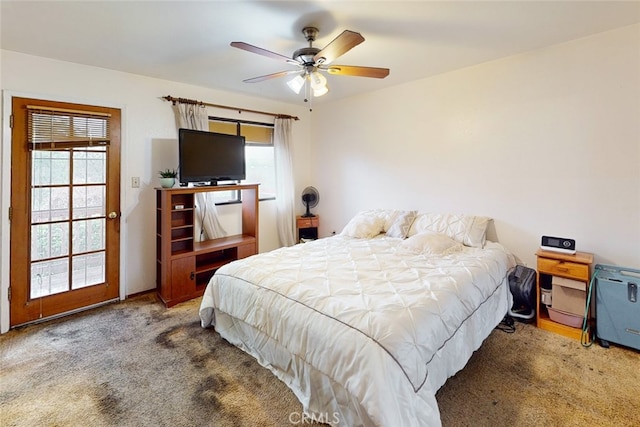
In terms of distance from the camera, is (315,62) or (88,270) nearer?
(315,62)

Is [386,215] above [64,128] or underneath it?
underneath

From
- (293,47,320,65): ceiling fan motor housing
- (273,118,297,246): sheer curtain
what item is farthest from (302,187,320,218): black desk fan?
(293,47,320,65): ceiling fan motor housing

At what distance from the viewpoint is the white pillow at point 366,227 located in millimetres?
3555

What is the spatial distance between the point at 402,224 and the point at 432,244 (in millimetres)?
678

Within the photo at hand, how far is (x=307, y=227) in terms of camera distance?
4.90 m

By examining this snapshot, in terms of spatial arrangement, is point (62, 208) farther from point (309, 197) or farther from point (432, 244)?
point (432, 244)

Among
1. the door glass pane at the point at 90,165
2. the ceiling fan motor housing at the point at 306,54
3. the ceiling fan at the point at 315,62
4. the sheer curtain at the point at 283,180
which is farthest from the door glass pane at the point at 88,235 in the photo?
the ceiling fan motor housing at the point at 306,54

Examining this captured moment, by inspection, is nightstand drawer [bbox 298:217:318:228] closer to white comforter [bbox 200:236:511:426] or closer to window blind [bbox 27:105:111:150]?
white comforter [bbox 200:236:511:426]

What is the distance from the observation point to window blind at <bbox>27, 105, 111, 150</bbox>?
2764 mm

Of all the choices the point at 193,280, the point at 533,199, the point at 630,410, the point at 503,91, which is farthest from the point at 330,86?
the point at 630,410

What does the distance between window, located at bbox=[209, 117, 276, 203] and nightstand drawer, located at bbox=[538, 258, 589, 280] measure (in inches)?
137

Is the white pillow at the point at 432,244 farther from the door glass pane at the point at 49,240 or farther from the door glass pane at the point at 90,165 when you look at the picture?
the door glass pane at the point at 49,240

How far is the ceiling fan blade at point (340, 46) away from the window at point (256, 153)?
2.25 m

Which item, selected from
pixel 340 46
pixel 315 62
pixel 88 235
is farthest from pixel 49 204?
pixel 340 46
